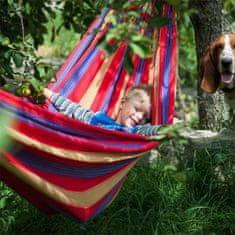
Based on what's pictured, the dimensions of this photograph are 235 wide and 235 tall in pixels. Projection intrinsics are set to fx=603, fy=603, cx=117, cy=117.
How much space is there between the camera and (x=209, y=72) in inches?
131

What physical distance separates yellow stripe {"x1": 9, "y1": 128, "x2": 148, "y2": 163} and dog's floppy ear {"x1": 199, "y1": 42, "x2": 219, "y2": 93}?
923 mm

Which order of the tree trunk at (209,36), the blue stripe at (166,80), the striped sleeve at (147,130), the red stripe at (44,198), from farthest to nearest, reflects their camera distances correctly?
1. the tree trunk at (209,36)
2. the blue stripe at (166,80)
3. the striped sleeve at (147,130)
4. the red stripe at (44,198)

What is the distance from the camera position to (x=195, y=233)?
2.90 m

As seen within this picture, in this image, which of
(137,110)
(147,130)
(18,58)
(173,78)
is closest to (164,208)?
(147,130)

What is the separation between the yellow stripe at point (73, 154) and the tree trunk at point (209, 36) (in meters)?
1.32

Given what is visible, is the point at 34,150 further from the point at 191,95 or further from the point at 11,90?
the point at 191,95

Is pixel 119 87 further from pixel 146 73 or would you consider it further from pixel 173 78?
pixel 173 78

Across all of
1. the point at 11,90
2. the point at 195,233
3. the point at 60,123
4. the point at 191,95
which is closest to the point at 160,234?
the point at 195,233

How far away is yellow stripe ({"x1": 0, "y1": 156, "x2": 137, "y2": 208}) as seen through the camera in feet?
7.80

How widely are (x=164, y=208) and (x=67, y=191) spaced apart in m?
0.68

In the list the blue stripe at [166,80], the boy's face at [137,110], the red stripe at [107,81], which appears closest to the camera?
the blue stripe at [166,80]

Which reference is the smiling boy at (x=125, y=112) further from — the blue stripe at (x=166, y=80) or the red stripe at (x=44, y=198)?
the red stripe at (x=44, y=198)

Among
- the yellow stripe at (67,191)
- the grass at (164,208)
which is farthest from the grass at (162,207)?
the yellow stripe at (67,191)

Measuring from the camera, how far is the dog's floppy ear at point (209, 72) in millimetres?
3250
